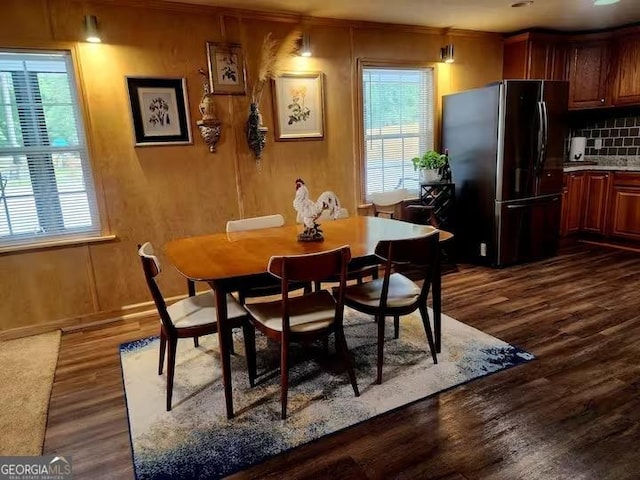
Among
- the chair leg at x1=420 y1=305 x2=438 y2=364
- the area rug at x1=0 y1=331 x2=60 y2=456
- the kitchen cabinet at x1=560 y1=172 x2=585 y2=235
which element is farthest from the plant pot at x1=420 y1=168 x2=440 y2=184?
the area rug at x1=0 y1=331 x2=60 y2=456

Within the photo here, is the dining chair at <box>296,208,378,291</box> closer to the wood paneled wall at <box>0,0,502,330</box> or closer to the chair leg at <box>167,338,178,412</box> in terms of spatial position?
the chair leg at <box>167,338,178,412</box>

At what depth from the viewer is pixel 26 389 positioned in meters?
2.44

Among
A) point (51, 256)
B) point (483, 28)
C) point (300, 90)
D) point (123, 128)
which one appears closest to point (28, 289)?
point (51, 256)

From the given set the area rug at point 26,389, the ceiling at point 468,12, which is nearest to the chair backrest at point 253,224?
the area rug at point 26,389

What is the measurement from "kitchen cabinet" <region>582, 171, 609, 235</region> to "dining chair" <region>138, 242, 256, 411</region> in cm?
469

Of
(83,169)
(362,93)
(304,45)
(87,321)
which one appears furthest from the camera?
(362,93)

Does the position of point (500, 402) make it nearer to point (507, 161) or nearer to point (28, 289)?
point (507, 161)

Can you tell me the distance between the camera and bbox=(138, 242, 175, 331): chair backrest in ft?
6.42

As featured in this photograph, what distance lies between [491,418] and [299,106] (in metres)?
2.99

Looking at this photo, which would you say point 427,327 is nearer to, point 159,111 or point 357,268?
point 357,268

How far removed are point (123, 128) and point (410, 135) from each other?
289 cm

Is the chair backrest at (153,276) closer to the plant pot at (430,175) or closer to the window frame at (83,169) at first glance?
the window frame at (83,169)

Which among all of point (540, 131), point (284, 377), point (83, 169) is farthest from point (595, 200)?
point (83, 169)

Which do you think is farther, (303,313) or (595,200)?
(595,200)
